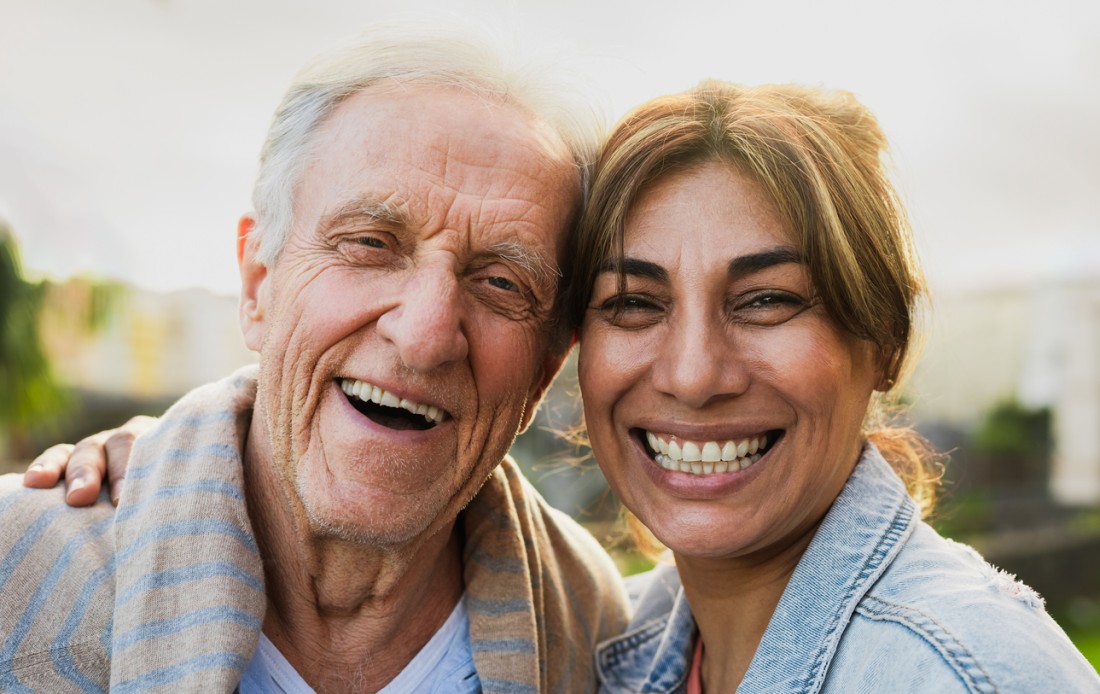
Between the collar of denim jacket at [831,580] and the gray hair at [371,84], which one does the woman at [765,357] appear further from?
the gray hair at [371,84]

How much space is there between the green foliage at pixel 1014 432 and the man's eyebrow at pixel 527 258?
46.1 ft

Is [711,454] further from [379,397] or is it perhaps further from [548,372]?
[379,397]

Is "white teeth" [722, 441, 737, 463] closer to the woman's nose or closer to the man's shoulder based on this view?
the woman's nose

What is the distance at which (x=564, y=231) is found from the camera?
7.50 ft

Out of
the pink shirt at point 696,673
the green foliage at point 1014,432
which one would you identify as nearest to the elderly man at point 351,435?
the pink shirt at point 696,673

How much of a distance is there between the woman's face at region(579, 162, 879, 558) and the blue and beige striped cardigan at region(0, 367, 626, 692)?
48cm

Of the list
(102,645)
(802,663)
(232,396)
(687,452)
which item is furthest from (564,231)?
(102,645)

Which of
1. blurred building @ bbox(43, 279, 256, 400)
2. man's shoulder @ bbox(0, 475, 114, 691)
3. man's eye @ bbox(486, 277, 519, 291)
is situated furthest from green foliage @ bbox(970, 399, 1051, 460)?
man's shoulder @ bbox(0, 475, 114, 691)

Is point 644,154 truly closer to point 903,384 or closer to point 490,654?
point 903,384

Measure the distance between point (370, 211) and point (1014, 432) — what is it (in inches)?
580

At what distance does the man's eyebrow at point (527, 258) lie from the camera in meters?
2.13

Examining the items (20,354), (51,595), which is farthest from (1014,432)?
(51,595)

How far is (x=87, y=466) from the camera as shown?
2.15m

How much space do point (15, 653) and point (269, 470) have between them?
24.3 inches
